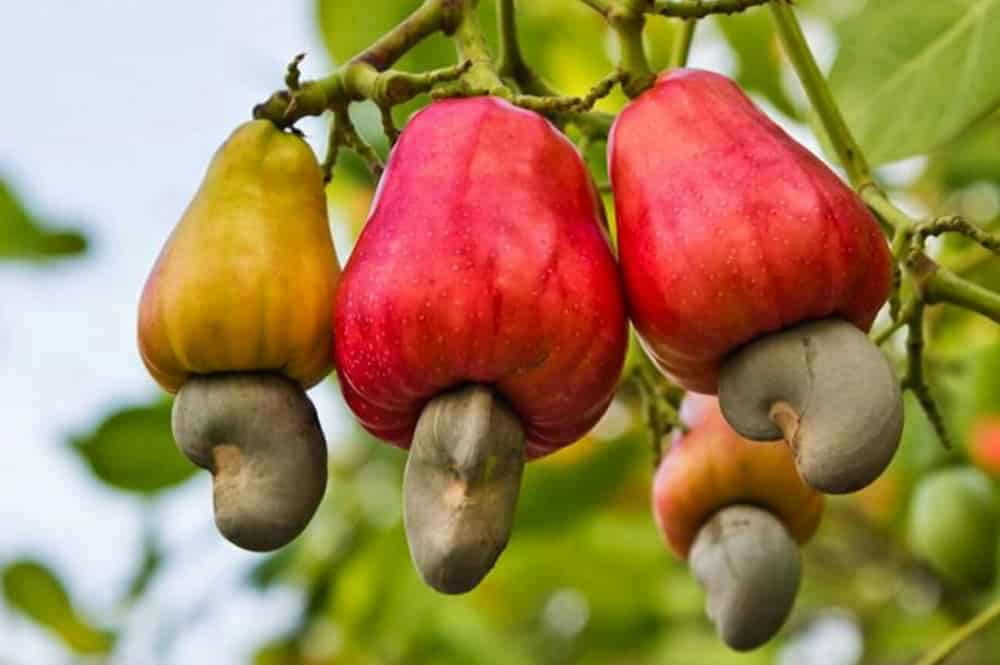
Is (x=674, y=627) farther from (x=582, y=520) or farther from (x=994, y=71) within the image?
(x=994, y=71)

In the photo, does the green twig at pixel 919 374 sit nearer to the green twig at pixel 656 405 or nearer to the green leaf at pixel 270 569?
the green twig at pixel 656 405

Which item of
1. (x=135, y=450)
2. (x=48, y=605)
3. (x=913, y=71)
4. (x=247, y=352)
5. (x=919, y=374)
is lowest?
(x=48, y=605)

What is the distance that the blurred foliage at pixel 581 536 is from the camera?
5.92ft

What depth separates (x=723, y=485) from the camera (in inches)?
49.3

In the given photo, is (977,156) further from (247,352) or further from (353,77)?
(247,352)

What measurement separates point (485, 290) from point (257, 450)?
0.55ft

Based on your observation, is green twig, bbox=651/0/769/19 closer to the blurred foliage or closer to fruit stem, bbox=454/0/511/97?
fruit stem, bbox=454/0/511/97

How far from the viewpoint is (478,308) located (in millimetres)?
892

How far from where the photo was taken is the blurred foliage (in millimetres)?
1806

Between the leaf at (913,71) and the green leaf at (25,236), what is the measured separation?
1061 mm

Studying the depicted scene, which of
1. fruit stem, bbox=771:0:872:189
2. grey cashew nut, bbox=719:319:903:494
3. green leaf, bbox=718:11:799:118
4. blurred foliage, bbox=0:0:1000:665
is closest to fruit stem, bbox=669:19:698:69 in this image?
fruit stem, bbox=771:0:872:189

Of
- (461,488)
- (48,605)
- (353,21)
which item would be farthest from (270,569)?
(461,488)

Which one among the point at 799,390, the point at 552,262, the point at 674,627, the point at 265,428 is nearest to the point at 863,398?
the point at 799,390

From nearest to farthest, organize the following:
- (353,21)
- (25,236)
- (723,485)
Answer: (723,485)
(353,21)
(25,236)
